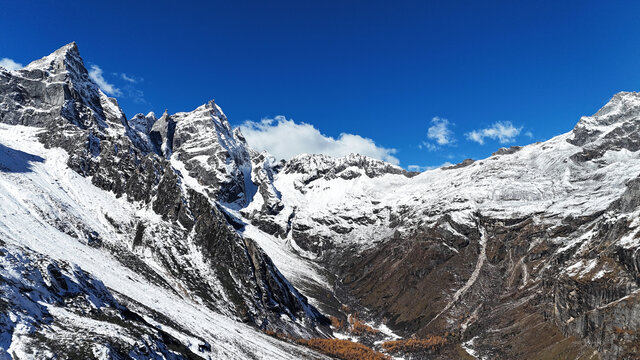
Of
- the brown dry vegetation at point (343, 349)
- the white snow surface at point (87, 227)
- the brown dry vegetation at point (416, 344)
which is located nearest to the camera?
the white snow surface at point (87, 227)

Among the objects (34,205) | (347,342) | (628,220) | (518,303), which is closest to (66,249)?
(34,205)

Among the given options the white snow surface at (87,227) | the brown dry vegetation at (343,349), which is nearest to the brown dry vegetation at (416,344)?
the brown dry vegetation at (343,349)

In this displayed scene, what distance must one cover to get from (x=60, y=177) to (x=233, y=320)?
12130 cm

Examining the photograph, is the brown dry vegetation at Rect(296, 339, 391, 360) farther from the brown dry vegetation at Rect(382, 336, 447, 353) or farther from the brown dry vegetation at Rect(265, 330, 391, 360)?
the brown dry vegetation at Rect(382, 336, 447, 353)

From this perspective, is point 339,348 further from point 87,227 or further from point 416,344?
point 87,227

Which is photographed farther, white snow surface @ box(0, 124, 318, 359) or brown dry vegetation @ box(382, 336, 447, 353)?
brown dry vegetation @ box(382, 336, 447, 353)

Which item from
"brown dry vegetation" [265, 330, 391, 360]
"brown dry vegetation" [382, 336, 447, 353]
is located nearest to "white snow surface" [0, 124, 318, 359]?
"brown dry vegetation" [265, 330, 391, 360]

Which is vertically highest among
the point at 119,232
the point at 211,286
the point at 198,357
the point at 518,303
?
the point at 518,303

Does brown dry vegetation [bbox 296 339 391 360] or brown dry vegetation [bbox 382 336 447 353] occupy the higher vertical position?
brown dry vegetation [bbox 382 336 447 353]

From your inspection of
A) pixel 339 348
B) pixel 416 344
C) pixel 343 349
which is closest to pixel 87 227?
pixel 339 348

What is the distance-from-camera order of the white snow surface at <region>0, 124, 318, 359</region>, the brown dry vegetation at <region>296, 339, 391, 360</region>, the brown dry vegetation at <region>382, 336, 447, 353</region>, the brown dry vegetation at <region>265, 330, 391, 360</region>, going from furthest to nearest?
the brown dry vegetation at <region>382, 336, 447, 353</region> → the brown dry vegetation at <region>296, 339, 391, 360</region> → the brown dry vegetation at <region>265, 330, 391, 360</region> → the white snow surface at <region>0, 124, 318, 359</region>

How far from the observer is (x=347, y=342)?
173250 millimetres

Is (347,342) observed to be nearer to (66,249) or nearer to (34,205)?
(66,249)

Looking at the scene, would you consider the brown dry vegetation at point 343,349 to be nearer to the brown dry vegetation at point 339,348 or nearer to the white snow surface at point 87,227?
the brown dry vegetation at point 339,348
